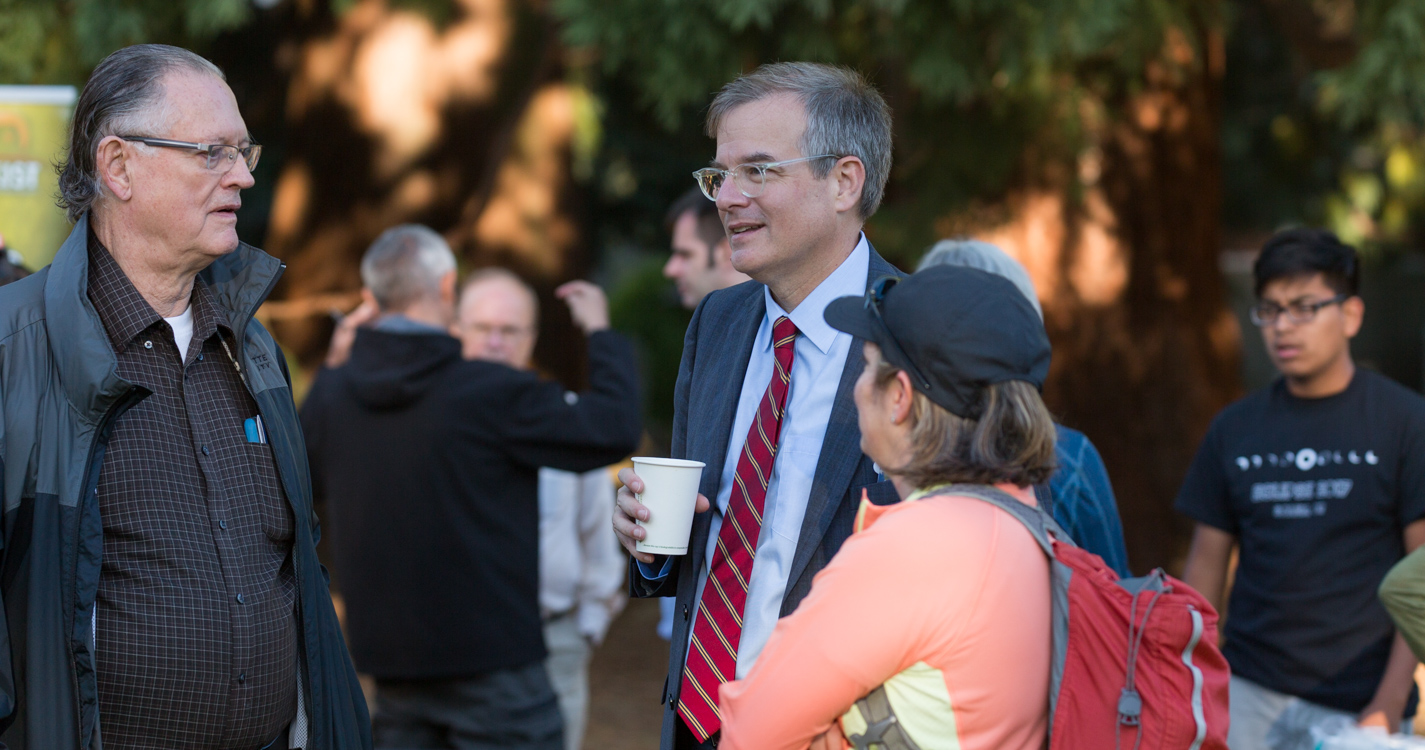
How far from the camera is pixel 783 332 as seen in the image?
249 centimetres

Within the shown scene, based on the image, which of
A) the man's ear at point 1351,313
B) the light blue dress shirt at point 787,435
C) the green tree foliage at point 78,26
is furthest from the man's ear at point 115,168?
the green tree foliage at point 78,26

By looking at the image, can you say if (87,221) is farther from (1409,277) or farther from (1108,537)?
(1409,277)

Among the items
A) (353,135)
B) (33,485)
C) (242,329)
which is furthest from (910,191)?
(33,485)

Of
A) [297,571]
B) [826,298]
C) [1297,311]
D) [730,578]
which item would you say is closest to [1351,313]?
[1297,311]

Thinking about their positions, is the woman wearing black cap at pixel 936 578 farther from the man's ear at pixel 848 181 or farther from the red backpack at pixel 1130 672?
the man's ear at pixel 848 181

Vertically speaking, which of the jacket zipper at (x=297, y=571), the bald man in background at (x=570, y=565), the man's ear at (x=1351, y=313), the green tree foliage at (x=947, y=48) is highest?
the green tree foliage at (x=947, y=48)

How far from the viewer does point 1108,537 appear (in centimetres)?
304

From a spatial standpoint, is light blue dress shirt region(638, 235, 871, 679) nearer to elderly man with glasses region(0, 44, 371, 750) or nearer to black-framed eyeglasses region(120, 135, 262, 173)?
elderly man with glasses region(0, 44, 371, 750)

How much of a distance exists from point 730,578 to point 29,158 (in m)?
3.04

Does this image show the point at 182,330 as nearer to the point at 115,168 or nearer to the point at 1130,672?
the point at 115,168

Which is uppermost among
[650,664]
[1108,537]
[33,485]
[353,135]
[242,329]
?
[353,135]

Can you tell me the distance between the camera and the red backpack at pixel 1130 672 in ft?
5.71

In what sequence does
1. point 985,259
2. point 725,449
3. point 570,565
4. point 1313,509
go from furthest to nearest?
point 570,565 < point 1313,509 < point 985,259 < point 725,449

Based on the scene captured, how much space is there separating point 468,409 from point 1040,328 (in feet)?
8.77
